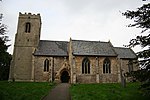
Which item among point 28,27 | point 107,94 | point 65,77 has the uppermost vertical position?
point 28,27

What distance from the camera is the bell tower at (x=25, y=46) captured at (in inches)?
1503

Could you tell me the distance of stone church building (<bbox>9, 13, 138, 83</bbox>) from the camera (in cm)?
3738

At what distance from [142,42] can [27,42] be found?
32.0m

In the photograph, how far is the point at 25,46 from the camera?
40469 millimetres

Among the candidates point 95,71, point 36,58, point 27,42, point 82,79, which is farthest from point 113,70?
point 27,42

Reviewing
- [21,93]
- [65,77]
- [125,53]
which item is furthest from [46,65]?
[125,53]

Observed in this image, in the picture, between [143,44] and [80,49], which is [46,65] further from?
[143,44]

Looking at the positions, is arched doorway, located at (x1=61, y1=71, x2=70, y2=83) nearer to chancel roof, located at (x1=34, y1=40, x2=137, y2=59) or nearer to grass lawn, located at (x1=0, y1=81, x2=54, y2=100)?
Result: chancel roof, located at (x1=34, y1=40, x2=137, y2=59)

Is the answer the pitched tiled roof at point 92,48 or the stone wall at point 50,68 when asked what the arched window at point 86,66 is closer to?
the pitched tiled roof at point 92,48

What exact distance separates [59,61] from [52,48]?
4.31m

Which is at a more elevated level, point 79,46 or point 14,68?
point 79,46

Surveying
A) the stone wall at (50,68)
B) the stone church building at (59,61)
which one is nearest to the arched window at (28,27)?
the stone church building at (59,61)

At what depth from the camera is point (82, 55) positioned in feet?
125

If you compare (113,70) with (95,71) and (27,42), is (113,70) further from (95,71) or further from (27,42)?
(27,42)
